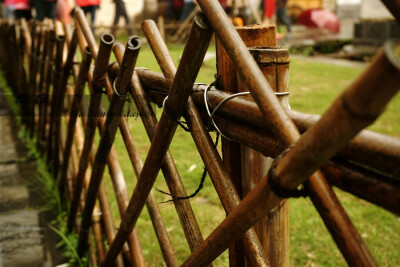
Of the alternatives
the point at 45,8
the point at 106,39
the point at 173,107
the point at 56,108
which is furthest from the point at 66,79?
the point at 45,8

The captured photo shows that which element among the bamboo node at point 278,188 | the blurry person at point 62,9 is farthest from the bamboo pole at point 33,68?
the bamboo node at point 278,188

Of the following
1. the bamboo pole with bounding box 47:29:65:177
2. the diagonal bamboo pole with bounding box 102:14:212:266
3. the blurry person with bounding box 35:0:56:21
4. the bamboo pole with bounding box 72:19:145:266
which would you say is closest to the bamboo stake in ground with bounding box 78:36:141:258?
the bamboo pole with bounding box 72:19:145:266

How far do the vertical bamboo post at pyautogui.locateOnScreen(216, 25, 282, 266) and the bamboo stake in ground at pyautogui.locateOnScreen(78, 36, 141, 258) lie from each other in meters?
0.41

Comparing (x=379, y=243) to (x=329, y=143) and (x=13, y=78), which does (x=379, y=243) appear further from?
(x=13, y=78)

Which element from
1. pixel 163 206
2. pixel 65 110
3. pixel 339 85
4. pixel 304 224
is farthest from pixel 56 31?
pixel 339 85

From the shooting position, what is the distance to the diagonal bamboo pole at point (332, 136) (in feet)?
1.67

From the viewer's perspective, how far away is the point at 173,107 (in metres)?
1.13

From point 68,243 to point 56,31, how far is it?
145 cm

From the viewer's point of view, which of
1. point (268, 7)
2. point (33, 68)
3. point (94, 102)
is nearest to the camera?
point (94, 102)

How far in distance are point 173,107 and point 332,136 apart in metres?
0.60

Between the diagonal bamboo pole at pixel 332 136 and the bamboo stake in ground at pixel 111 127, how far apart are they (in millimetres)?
742

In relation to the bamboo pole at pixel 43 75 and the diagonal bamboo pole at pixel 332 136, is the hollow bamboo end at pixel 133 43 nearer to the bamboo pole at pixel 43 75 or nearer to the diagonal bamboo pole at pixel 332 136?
the diagonal bamboo pole at pixel 332 136

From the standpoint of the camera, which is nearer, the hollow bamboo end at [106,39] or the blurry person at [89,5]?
the hollow bamboo end at [106,39]

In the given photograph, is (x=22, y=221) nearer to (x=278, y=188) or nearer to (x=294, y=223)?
(x=294, y=223)
